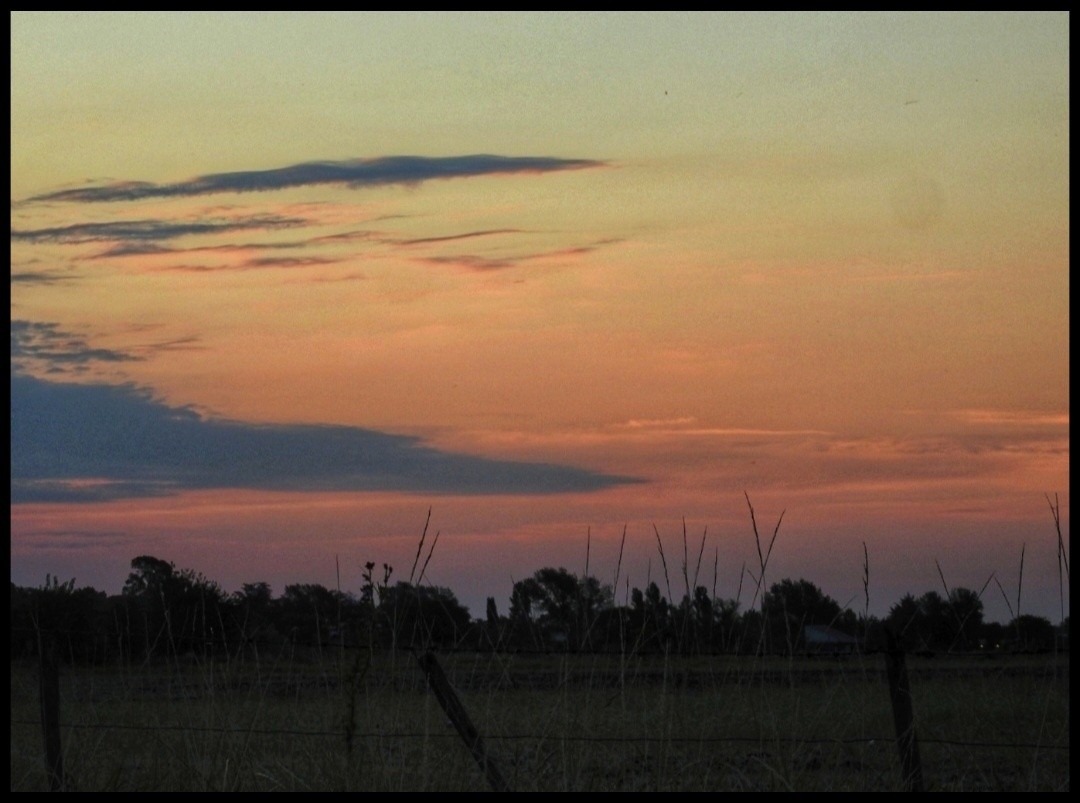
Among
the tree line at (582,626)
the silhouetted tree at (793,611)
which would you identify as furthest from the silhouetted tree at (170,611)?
the silhouetted tree at (793,611)

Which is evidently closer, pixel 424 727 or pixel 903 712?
pixel 903 712

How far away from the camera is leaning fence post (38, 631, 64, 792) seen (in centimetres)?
652

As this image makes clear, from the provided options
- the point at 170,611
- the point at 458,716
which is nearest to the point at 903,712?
the point at 458,716

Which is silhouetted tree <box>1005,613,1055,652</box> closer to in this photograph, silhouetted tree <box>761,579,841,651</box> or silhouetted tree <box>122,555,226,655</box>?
silhouetted tree <box>761,579,841,651</box>

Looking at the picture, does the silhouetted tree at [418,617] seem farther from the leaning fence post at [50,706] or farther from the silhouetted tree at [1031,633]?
the silhouetted tree at [1031,633]

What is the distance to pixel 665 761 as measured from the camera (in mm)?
5461

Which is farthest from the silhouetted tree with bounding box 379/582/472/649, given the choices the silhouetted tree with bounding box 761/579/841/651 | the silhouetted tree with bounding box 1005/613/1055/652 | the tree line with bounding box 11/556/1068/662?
the silhouetted tree with bounding box 1005/613/1055/652

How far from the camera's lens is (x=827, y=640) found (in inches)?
263

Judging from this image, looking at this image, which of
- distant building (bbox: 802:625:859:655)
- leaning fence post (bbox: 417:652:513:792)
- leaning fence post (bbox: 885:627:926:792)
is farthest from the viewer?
distant building (bbox: 802:625:859:655)

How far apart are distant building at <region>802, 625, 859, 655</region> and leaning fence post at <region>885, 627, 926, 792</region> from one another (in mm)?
328

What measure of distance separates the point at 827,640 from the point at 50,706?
4414 mm

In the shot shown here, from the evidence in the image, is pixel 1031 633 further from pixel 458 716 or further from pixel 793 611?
pixel 458 716
